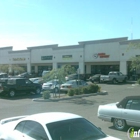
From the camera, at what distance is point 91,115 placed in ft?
42.1

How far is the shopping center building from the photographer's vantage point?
45.1 meters

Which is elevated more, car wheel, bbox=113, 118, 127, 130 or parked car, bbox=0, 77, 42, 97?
parked car, bbox=0, 77, 42, 97

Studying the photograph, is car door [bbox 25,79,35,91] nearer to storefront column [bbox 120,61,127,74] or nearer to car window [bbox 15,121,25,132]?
car window [bbox 15,121,25,132]

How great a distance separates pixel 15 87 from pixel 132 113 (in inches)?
599

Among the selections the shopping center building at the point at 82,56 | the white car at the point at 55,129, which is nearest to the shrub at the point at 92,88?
the white car at the point at 55,129

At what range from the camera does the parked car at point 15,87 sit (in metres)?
22.1

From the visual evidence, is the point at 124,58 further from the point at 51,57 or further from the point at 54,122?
the point at 54,122

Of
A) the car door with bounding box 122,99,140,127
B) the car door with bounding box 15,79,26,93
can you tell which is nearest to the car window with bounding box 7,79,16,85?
the car door with bounding box 15,79,26,93

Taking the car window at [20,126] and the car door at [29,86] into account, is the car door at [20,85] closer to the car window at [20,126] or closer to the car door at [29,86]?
the car door at [29,86]

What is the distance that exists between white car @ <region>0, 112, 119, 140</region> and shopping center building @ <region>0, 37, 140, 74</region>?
35.5 metres

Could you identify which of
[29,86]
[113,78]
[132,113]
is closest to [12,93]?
[29,86]

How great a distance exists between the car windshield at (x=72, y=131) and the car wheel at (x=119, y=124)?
14.1ft

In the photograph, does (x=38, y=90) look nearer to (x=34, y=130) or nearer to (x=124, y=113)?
(x=124, y=113)

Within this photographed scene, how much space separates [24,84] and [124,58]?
25.7 m
